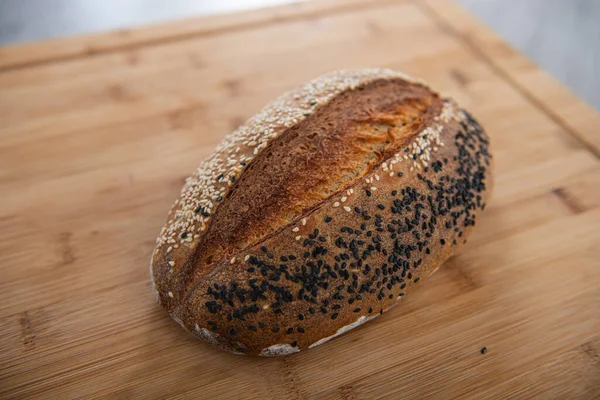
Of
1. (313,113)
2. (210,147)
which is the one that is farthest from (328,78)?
(210,147)

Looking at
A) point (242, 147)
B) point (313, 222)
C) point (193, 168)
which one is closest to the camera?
point (313, 222)

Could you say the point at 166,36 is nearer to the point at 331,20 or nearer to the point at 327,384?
the point at 331,20

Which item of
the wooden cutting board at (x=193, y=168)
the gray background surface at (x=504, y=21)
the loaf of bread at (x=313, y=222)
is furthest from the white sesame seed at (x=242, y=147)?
the gray background surface at (x=504, y=21)

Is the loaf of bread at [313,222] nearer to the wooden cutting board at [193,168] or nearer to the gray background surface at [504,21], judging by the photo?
the wooden cutting board at [193,168]

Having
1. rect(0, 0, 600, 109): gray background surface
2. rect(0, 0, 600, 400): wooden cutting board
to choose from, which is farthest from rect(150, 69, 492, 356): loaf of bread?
rect(0, 0, 600, 109): gray background surface

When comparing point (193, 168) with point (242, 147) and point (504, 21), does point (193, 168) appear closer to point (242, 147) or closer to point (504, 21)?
point (242, 147)

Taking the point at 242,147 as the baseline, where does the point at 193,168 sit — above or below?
below

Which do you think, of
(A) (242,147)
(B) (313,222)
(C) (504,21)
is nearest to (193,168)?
(A) (242,147)
